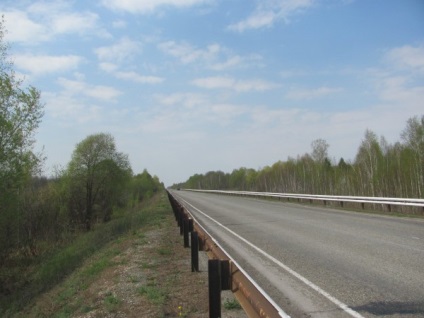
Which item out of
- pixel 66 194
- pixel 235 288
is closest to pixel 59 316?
pixel 235 288

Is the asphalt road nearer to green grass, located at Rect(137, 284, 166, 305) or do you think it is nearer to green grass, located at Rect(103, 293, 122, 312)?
green grass, located at Rect(137, 284, 166, 305)

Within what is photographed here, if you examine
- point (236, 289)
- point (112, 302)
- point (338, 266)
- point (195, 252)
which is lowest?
point (112, 302)

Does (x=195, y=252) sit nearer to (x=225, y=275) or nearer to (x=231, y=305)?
(x=231, y=305)

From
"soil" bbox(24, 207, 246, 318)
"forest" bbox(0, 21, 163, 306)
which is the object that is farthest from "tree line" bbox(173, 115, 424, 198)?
"soil" bbox(24, 207, 246, 318)

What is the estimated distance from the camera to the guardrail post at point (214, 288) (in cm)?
511

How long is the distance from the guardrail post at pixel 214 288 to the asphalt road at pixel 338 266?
1040 millimetres

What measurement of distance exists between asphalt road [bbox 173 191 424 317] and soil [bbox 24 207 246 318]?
1.01 m

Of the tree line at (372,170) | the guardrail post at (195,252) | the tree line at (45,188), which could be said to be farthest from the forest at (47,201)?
the tree line at (372,170)

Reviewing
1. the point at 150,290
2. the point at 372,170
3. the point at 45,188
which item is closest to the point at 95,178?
the point at 45,188

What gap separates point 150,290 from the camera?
7375 mm

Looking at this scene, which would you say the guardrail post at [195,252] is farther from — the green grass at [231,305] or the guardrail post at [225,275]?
the guardrail post at [225,275]

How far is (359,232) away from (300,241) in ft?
7.85

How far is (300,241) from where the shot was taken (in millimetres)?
11359

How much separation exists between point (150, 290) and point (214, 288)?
8.65ft
